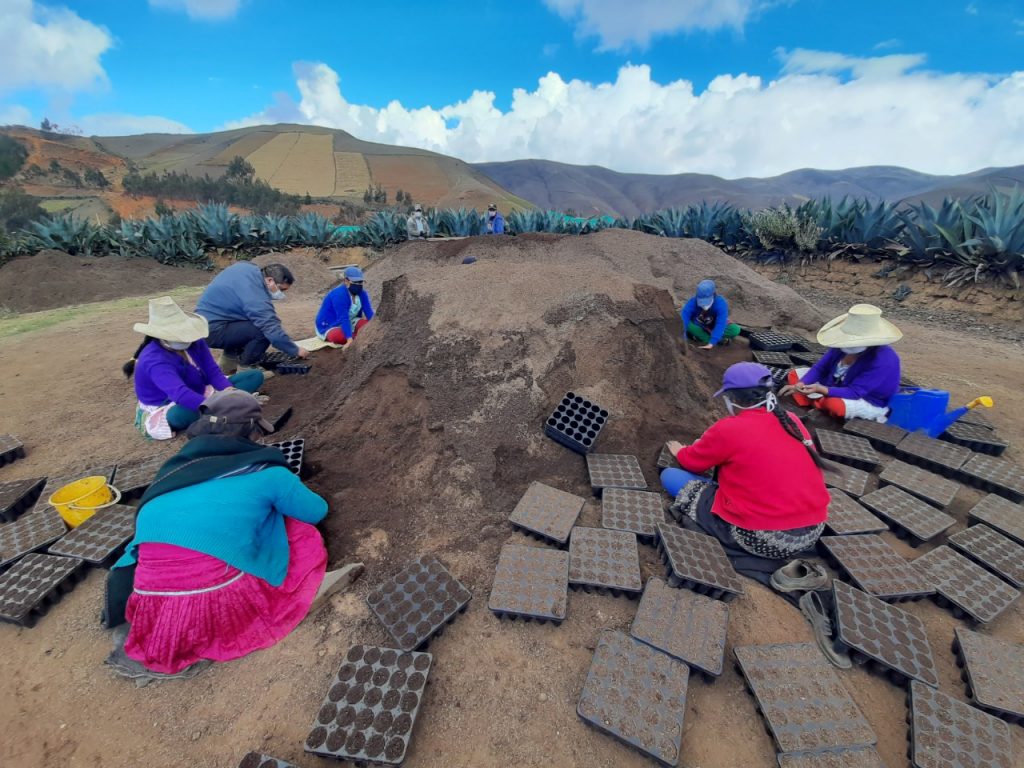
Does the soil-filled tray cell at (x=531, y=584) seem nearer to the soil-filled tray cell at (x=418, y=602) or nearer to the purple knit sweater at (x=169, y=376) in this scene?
the soil-filled tray cell at (x=418, y=602)

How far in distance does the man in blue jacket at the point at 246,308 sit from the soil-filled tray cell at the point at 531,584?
3.73 meters

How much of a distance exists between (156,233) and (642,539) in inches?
564

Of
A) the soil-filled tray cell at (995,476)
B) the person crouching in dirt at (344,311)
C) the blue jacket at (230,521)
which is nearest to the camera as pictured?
the blue jacket at (230,521)

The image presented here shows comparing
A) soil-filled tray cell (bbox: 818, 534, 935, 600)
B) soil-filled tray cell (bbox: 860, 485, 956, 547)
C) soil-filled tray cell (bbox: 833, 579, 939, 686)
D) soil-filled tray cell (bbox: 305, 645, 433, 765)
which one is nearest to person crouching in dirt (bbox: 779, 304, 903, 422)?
soil-filled tray cell (bbox: 860, 485, 956, 547)

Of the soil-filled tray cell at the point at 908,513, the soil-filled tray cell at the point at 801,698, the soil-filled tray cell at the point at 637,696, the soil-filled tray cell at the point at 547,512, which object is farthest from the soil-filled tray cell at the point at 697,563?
the soil-filled tray cell at the point at 908,513

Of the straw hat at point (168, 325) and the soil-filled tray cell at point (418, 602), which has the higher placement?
the straw hat at point (168, 325)

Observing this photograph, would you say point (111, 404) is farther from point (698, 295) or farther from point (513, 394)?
point (698, 295)

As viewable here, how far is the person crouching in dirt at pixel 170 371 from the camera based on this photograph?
3533mm

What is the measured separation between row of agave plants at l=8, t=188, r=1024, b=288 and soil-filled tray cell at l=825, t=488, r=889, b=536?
23.0ft

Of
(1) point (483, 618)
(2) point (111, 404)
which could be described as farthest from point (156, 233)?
(1) point (483, 618)

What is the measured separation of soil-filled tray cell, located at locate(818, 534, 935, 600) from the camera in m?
2.41

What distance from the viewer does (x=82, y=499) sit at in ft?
9.50

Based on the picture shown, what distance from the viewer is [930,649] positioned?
2088 mm

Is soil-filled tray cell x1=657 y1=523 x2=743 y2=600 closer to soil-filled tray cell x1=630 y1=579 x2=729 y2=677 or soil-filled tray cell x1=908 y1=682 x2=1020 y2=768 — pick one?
soil-filled tray cell x1=630 y1=579 x2=729 y2=677
